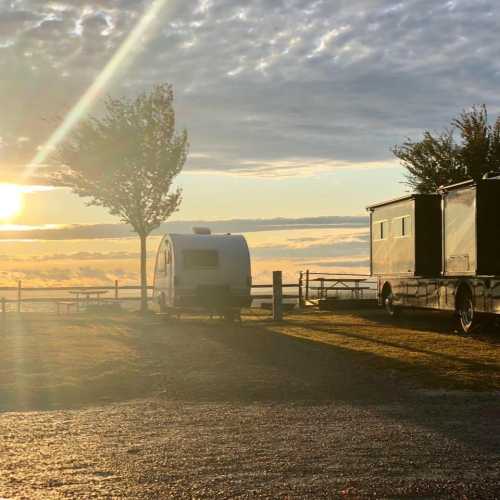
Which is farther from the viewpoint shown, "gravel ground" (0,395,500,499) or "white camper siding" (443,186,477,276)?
"white camper siding" (443,186,477,276)

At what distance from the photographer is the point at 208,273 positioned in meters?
24.9

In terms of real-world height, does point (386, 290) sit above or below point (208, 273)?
below

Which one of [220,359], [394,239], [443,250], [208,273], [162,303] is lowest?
[220,359]

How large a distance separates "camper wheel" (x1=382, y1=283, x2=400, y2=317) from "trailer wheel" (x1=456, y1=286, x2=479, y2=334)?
5332mm

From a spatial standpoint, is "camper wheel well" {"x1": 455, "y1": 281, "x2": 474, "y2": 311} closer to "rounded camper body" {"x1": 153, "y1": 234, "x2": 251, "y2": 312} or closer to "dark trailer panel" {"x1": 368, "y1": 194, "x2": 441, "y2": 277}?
"dark trailer panel" {"x1": 368, "y1": 194, "x2": 441, "y2": 277}

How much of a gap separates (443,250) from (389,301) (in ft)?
18.0

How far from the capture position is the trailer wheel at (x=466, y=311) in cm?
2003

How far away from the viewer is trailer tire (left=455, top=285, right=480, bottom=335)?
2002 centimetres

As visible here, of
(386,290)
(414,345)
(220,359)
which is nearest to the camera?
(220,359)

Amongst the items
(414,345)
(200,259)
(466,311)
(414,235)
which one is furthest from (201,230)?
(414,345)

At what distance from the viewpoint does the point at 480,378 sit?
12.0 m

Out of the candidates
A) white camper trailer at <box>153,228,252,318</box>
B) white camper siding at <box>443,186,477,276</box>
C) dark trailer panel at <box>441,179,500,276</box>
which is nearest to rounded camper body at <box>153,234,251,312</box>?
white camper trailer at <box>153,228,252,318</box>

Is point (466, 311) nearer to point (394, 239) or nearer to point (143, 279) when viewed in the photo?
point (394, 239)

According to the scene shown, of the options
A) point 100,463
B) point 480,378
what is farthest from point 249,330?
point 100,463
